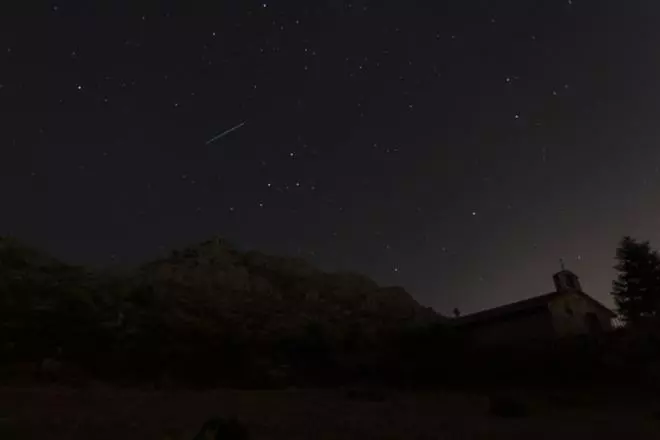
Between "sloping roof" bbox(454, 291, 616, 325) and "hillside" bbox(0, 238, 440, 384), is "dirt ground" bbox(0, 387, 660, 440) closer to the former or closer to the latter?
"hillside" bbox(0, 238, 440, 384)

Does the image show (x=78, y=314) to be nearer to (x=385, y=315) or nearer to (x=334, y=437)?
(x=334, y=437)

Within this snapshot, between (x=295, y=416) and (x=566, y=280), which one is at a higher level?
(x=566, y=280)

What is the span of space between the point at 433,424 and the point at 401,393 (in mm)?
7079

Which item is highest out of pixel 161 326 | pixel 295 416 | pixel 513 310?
pixel 513 310

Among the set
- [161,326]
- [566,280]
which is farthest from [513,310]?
[161,326]

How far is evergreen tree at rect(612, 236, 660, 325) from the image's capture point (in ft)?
117

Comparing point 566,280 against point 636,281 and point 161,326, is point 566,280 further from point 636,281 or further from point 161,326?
point 161,326

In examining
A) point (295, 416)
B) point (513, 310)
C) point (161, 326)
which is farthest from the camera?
point (513, 310)

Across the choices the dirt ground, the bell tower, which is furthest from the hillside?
the bell tower

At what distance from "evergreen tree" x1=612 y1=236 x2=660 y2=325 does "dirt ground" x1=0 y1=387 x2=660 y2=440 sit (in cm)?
1483

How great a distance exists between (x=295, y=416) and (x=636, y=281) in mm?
26082

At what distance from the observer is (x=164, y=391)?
855 inches

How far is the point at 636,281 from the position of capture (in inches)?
1432

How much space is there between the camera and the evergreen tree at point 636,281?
117 ft
